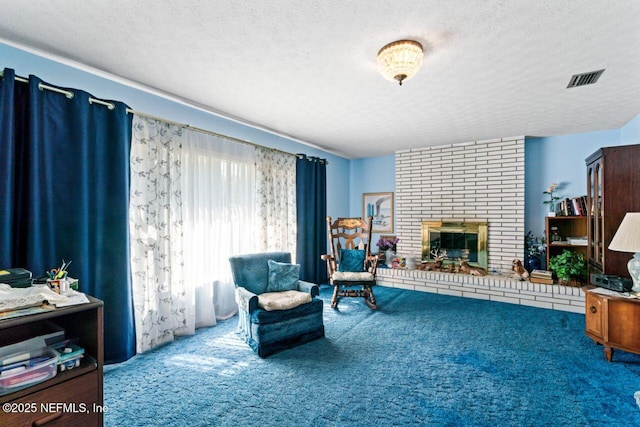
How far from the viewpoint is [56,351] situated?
1.47m

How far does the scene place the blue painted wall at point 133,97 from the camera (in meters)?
2.04

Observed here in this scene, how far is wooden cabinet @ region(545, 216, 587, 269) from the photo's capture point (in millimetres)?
3949

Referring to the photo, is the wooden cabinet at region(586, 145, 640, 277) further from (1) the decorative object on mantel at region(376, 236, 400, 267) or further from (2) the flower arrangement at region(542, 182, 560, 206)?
(1) the decorative object on mantel at region(376, 236, 400, 267)

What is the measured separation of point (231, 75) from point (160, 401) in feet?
8.22

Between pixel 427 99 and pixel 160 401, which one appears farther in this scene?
pixel 427 99

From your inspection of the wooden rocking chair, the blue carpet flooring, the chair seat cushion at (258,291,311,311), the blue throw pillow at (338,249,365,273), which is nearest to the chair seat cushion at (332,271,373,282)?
the wooden rocking chair

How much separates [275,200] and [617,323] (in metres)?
3.73

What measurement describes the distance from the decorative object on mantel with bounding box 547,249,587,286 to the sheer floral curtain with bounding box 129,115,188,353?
464cm

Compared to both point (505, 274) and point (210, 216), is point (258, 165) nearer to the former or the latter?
point (210, 216)

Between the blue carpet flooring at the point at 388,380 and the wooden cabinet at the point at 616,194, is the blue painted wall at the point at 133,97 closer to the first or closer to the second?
the blue carpet flooring at the point at 388,380

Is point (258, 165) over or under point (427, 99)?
under

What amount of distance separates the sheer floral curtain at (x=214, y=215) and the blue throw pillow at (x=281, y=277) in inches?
27.2

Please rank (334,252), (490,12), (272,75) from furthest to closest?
(334,252) < (272,75) < (490,12)

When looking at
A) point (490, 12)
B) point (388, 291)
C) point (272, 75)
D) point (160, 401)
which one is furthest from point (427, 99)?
point (160, 401)
